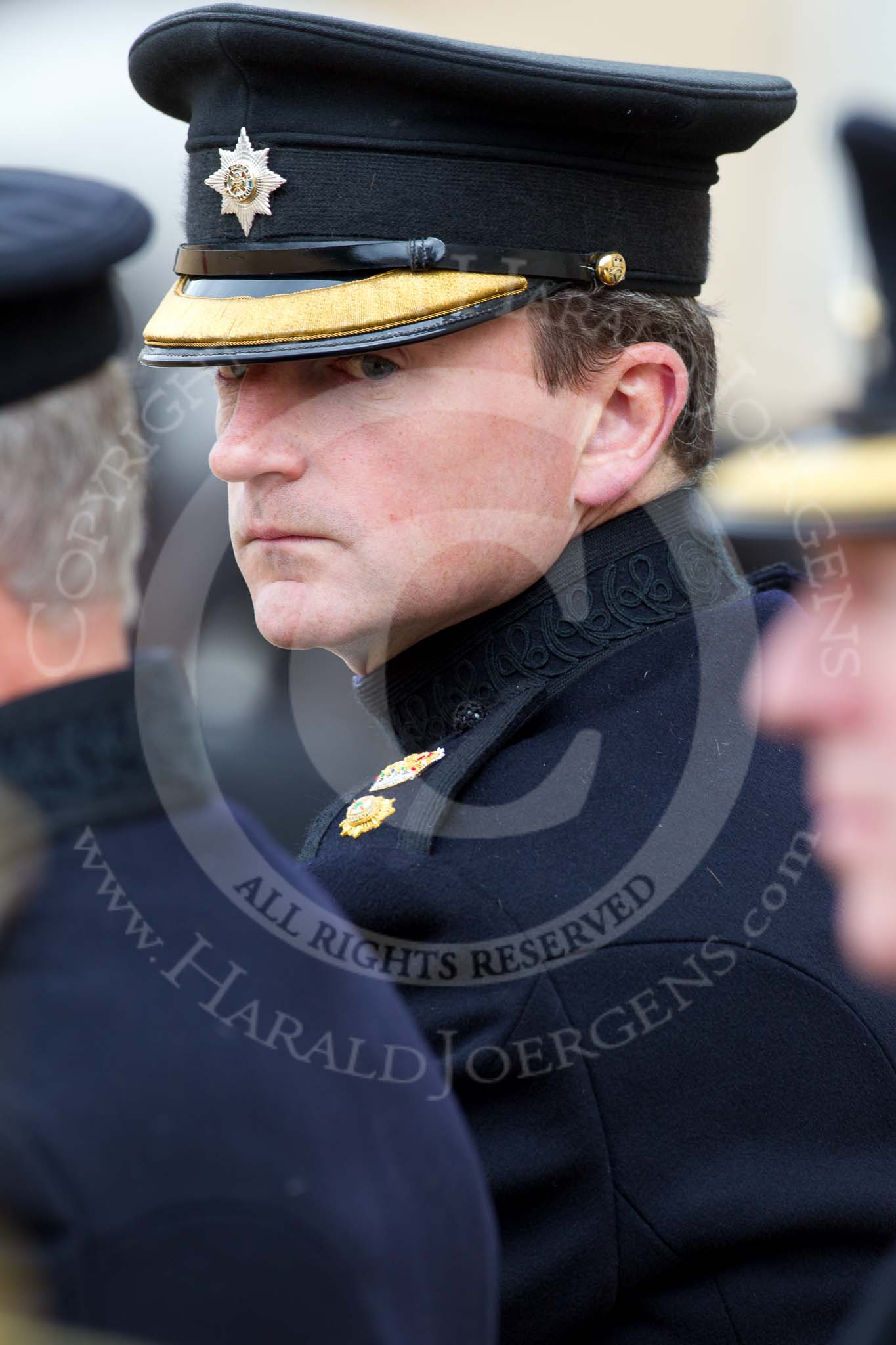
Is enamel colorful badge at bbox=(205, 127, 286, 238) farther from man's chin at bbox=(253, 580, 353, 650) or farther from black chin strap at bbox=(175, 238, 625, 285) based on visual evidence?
man's chin at bbox=(253, 580, 353, 650)

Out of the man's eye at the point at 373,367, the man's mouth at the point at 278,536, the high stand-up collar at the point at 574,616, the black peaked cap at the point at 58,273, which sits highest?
the black peaked cap at the point at 58,273

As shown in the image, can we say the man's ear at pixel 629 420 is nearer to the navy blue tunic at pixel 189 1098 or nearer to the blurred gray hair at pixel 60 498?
the blurred gray hair at pixel 60 498

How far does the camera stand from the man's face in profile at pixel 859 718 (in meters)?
0.76

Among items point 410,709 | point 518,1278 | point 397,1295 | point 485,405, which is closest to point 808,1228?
point 518,1278

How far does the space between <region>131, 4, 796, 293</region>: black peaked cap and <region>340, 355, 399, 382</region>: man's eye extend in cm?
13

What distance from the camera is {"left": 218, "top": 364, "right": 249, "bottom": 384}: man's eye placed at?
1.82 m

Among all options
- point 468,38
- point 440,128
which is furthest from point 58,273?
point 468,38

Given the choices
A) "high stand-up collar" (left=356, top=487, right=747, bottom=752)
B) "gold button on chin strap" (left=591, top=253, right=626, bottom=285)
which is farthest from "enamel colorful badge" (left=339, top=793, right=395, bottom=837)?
"gold button on chin strap" (left=591, top=253, right=626, bottom=285)

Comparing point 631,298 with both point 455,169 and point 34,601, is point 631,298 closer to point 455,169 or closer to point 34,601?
point 455,169

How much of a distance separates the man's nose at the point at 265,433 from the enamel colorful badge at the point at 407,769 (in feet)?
1.14

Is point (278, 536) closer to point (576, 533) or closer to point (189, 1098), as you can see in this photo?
point (576, 533)

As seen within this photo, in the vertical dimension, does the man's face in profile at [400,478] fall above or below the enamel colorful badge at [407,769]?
above

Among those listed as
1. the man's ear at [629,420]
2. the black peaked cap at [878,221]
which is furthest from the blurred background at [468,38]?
the man's ear at [629,420]

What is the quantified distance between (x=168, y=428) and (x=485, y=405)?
2630 millimetres
